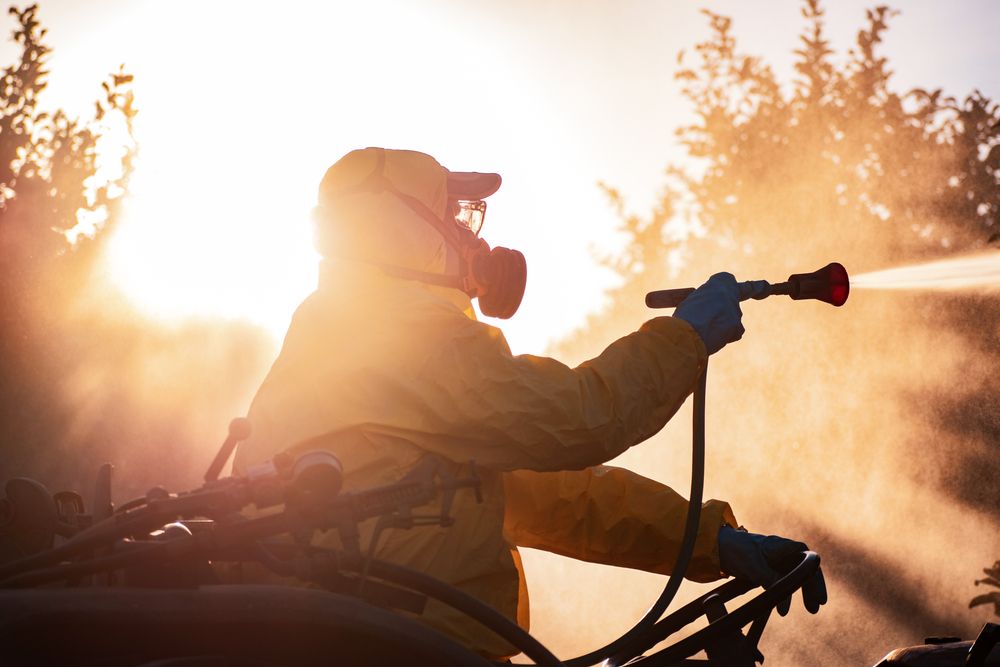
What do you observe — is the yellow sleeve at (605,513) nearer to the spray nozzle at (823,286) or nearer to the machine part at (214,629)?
the spray nozzle at (823,286)

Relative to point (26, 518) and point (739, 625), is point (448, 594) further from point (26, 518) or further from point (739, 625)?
point (739, 625)

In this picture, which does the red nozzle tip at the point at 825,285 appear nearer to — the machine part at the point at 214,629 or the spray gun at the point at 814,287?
the spray gun at the point at 814,287

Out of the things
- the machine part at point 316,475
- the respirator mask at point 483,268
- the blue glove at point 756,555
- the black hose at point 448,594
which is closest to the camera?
the machine part at point 316,475

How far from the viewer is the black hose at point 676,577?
2.87m

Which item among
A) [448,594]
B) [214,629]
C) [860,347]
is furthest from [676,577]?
[860,347]

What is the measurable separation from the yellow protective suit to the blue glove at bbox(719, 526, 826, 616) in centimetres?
65

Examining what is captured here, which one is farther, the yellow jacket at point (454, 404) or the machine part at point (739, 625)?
the machine part at point (739, 625)

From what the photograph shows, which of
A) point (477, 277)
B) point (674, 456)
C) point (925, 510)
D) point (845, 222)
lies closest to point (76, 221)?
point (674, 456)

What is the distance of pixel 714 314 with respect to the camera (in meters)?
2.89

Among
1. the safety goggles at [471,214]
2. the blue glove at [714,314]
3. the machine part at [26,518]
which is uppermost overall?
the safety goggles at [471,214]

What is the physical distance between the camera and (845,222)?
12.9 metres

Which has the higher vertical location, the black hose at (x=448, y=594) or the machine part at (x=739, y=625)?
the black hose at (x=448, y=594)

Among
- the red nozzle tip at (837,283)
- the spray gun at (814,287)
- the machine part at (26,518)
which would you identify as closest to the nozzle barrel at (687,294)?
the spray gun at (814,287)

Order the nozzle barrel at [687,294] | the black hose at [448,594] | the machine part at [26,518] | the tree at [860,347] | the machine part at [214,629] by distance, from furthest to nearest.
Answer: the tree at [860,347] → the nozzle barrel at [687,294] → the machine part at [26,518] → the black hose at [448,594] → the machine part at [214,629]
